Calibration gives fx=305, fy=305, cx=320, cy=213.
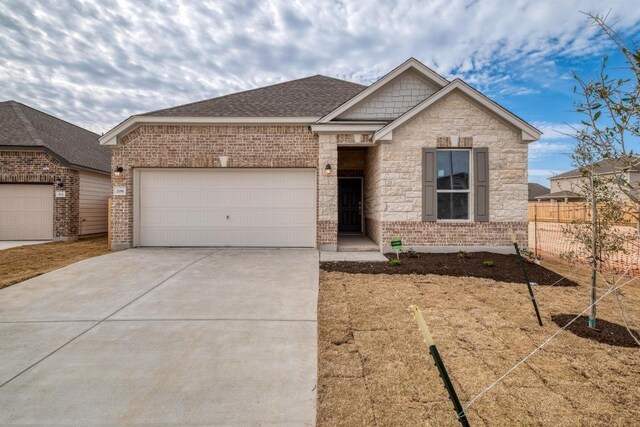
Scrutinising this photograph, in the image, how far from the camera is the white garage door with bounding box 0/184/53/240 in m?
11.9

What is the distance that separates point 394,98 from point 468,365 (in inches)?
335

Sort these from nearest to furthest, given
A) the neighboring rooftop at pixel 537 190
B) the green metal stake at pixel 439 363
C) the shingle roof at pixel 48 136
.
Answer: the green metal stake at pixel 439 363
the shingle roof at pixel 48 136
the neighboring rooftop at pixel 537 190

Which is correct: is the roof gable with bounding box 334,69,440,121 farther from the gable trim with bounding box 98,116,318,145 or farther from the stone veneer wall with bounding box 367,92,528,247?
the gable trim with bounding box 98,116,318,145

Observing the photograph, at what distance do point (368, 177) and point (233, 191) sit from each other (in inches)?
197

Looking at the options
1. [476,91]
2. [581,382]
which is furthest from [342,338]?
[476,91]

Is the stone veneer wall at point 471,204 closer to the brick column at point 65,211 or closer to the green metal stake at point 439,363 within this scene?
the green metal stake at point 439,363

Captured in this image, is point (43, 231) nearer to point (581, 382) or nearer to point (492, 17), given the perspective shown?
point (581, 382)

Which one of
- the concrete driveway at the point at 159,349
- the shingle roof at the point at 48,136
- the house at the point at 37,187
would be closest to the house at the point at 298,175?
the concrete driveway at the point at 159,349

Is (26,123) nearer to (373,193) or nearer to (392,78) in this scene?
(373,193)

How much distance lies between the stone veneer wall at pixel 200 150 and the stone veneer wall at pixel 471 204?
256 centimetres

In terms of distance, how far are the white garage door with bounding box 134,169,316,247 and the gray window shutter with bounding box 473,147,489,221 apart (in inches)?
187

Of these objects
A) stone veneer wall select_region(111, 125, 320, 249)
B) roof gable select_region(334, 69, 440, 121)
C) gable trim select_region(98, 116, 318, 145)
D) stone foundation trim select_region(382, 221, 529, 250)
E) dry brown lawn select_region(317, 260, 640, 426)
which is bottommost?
dry brown lawn select_region(317, 260, 640, 426)

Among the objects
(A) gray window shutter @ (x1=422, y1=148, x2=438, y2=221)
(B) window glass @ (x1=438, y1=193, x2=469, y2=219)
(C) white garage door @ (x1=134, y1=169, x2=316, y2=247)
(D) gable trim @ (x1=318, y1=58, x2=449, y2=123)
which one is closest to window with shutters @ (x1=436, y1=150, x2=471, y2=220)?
(B) window glass @ (x1=438, y1=193, x2=469, y2=219)

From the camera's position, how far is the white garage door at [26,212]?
11.9m
